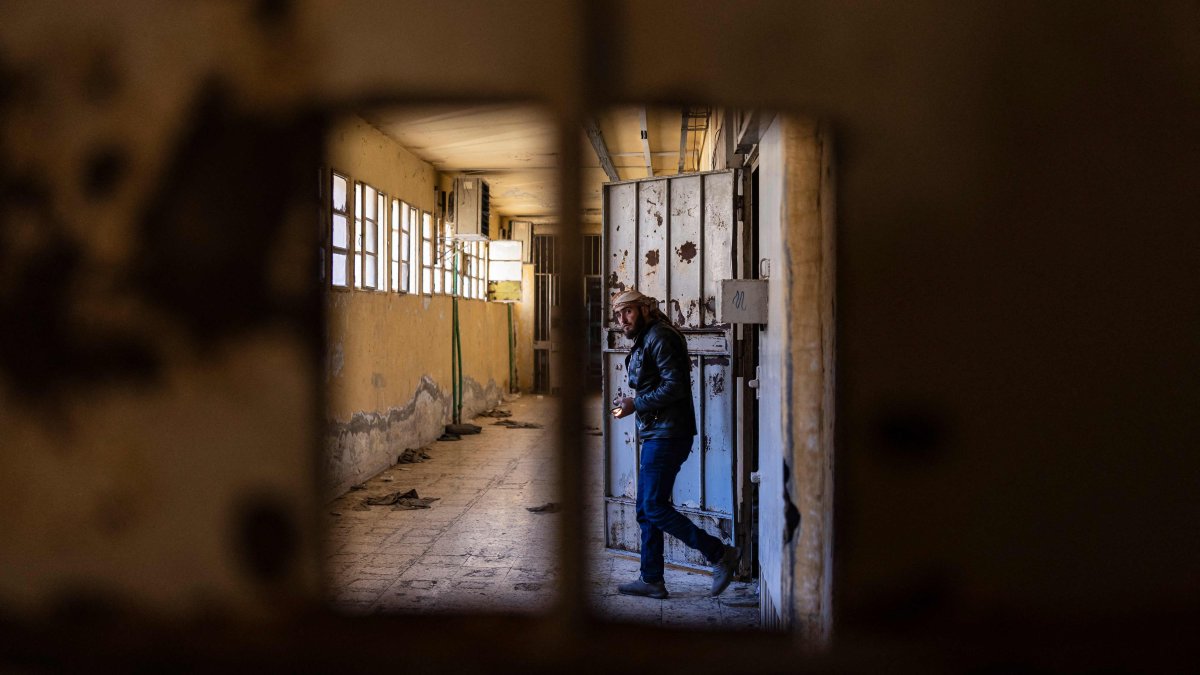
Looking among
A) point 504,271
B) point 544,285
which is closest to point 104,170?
point 504,271

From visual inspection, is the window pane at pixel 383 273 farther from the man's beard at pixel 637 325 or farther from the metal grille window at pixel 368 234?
the man's beard at pixel 637 325

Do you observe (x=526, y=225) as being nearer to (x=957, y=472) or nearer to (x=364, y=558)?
(x=364, y=558)

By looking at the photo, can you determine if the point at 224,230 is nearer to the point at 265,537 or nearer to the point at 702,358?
the point at 265,537

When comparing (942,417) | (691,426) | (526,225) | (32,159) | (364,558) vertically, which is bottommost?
(364,558)

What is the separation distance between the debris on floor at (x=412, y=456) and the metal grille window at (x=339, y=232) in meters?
2.42

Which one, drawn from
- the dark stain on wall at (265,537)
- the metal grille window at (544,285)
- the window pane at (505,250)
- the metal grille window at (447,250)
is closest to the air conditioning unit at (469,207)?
the metal grille window at (447,250)

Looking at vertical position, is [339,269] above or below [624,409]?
above

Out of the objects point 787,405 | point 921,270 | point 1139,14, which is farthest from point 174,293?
point 1139,14

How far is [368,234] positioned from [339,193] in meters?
0.78

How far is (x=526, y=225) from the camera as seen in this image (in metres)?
16.8

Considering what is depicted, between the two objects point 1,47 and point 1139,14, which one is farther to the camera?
point 1,47

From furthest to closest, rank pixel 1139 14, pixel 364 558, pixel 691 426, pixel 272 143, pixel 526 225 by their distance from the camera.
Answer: pixel 526 225
pixel 364 558
pixel 691 426
pixel 272 143
pixel 1139 14

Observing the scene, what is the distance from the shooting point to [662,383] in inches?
179

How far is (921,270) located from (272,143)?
71.8 inches
